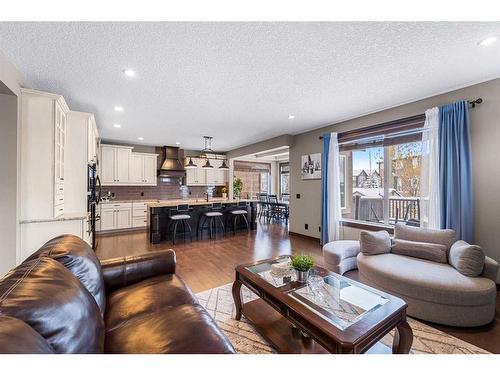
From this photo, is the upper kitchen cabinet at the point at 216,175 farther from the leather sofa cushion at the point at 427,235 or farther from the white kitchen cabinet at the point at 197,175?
the leather sofa cushion at the point at 427,235

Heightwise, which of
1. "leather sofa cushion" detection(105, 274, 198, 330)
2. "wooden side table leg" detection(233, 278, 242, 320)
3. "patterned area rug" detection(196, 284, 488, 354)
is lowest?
"patterned area rug" detection(196, 284, 488, 354)

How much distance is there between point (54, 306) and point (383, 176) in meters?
4.47

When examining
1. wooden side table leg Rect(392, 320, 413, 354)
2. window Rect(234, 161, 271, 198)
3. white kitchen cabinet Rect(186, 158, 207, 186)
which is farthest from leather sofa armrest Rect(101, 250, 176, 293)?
window Rect(234, 161, 271, 198)

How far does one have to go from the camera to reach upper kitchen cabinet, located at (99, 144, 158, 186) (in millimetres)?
5832

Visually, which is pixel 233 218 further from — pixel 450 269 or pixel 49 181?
pixel 450 269

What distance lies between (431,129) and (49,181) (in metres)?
5.02

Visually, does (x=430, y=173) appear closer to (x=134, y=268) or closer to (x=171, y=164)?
(x=134, y=268)

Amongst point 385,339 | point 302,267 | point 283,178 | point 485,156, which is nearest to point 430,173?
point 485,156

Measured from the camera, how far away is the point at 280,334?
1694 mm

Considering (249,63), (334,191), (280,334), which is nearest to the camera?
(280,334)

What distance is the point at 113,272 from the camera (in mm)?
1757

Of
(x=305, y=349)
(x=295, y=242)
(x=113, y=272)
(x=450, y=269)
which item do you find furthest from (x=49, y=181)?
(x=450, y=269)

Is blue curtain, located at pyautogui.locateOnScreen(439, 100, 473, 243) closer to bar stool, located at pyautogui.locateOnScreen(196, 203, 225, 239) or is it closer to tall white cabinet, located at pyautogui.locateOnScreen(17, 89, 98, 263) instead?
bar stool, located at pyautogui.locateOnScreen(196, 203, 225, 239)

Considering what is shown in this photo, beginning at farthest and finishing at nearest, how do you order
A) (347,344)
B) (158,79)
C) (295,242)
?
(295,242)
(158,79)
(347,344)
